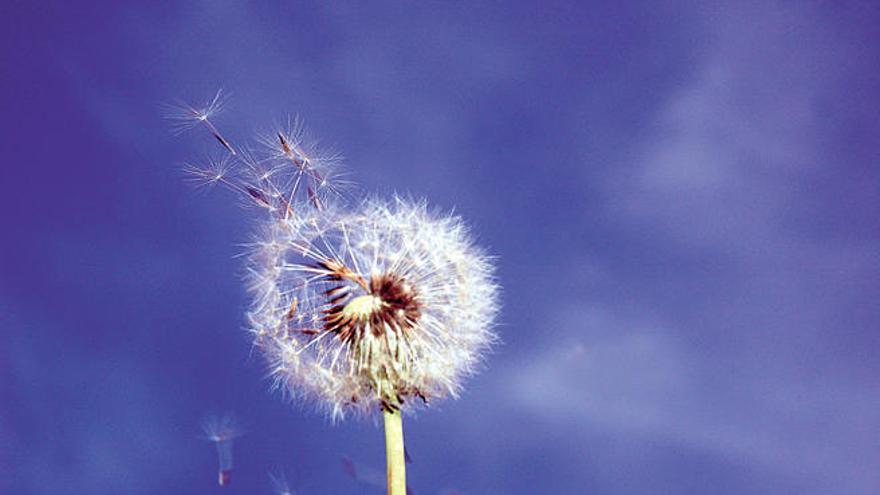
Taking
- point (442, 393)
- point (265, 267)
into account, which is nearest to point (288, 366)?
point (265, 267)

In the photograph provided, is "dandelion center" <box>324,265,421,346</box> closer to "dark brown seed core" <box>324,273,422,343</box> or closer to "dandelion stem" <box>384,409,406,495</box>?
"dark brown seed core" <box>324,273,422,343</box>

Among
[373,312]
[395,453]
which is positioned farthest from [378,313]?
[395,453]

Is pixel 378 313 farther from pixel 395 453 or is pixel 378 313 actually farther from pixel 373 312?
pixel 395 453

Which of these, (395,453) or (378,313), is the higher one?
(378,313)

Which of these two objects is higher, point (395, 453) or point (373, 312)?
point (373, 312)

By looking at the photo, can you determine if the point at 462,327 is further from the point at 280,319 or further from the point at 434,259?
the point at 280,319

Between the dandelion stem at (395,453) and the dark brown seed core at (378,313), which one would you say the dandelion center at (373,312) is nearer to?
the dark brown seed core at (378,313)

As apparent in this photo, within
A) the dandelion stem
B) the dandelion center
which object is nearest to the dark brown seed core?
the dandelion center

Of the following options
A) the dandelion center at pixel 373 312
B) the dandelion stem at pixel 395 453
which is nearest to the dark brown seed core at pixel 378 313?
the dandelion center at pixel 373 312
